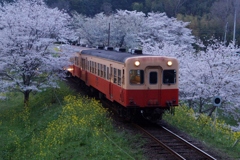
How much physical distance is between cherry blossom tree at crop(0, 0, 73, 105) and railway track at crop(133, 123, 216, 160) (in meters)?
8.09

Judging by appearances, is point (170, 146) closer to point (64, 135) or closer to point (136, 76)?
point (136, 76)

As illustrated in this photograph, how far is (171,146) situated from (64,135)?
3556 mm

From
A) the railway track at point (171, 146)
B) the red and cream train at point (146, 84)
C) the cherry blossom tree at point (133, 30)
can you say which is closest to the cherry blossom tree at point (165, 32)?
the cherry blossom tree at point (133, 30)

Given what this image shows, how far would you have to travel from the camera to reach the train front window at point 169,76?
1286 centimetres

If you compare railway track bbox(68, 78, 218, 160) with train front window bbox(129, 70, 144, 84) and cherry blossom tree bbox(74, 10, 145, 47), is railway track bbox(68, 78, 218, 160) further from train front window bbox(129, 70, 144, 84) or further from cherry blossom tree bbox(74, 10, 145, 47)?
cherry blossom tree bbox(74, 10, 145, 47)

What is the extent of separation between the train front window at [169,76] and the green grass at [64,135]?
2.45 m

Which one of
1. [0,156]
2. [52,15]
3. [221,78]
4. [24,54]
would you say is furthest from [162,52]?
[0,156]

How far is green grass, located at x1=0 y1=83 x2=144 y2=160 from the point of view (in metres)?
10.5

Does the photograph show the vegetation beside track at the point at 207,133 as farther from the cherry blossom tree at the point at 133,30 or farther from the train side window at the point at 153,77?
the cherry blossom tree at the point at 133,30

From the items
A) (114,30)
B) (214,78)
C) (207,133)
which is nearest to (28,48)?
(214,78)

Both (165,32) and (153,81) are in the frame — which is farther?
(165,32)

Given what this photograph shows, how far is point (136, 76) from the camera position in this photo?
12.6 metres

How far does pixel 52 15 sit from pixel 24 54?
296 cm

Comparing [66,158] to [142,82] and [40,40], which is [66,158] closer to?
[142,82]
